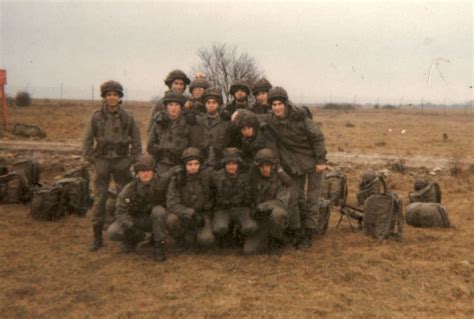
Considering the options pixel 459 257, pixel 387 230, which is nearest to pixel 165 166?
pixel 387 230

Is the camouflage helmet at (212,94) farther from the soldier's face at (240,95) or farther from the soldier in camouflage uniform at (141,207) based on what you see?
the soldier in camouflage uniform at (141,207)

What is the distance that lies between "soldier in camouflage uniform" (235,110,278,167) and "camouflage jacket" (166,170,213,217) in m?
0.63

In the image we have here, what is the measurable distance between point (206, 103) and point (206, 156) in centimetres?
71

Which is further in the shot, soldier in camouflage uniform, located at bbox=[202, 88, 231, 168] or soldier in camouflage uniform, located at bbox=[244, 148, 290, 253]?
soldier in camouflage uniform, located at bbox=[202, 88, 231, 168]

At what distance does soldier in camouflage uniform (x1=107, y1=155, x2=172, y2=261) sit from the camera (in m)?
6.23

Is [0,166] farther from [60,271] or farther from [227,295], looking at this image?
[227,295]

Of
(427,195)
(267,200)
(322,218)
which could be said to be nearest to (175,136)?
(267,200)

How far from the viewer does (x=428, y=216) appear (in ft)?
26.0

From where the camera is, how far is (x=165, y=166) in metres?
6.85

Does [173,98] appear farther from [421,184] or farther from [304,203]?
[421,184]

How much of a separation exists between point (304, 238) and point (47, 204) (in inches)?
161

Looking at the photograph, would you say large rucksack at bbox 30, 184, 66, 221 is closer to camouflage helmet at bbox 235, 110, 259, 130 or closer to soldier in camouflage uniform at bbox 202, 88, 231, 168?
soldier in camouflage uniform at bbox 202, 88, 231, 168

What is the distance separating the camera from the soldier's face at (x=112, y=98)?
21.9ft

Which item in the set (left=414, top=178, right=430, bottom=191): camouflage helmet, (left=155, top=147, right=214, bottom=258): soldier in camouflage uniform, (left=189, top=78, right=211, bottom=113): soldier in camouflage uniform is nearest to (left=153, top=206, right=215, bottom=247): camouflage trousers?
(left=155, top=147, right=214, bottom=258): soldier in camouflage uniform
